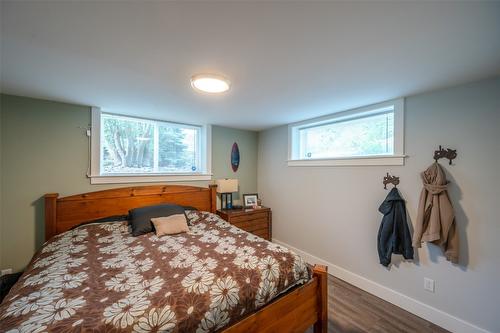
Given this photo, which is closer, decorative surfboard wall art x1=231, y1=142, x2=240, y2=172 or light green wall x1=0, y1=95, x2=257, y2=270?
light green wall x1=0, y1=95, x2=257, y2=270

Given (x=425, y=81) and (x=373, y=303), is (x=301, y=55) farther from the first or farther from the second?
(x=373, y=303)

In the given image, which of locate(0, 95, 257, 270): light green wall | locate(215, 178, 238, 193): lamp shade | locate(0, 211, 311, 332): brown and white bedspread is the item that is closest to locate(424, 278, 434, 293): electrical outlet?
locate(0, 211, 311, 332): brown and white bedspread

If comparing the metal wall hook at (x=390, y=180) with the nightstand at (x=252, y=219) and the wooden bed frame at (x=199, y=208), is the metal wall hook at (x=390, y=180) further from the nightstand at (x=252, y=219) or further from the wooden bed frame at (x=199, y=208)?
the nightstand at (x=252, y=219)

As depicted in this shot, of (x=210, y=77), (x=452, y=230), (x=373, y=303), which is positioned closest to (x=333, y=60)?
(x=210, y=77)

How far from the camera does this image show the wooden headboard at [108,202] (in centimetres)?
225

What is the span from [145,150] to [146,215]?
3.52 feet

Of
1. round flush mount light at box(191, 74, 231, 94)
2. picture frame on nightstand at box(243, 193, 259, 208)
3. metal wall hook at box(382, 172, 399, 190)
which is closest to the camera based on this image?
round flush mount light at box(191, 74, 231, 94)

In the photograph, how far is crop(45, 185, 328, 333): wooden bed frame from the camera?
1.41m

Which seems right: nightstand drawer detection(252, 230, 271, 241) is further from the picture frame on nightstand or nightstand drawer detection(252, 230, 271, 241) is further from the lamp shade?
the lamp shade

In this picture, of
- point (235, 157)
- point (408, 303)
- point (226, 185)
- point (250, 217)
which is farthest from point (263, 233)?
point (408, 303)

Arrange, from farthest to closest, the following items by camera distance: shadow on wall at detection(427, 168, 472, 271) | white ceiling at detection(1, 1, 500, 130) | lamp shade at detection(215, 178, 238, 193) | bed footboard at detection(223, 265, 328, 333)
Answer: lamp shade at detection(215, 178, 238, 193), shadow on wall at detection(427, 168, 472, 271), bed footboard at detection(223, 265, 328, 333), white ceiling at detection(1, 1, 500, 130)

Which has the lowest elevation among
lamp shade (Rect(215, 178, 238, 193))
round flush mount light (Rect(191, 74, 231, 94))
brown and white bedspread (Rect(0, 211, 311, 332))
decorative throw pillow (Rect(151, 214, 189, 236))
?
brown and white bedspread (Rect(0, 211, 311, 332))

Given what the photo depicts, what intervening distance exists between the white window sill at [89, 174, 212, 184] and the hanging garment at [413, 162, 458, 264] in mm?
2782

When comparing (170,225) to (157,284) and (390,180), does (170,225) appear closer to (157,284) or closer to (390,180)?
(157,284)
